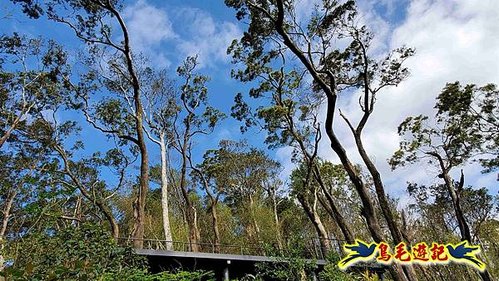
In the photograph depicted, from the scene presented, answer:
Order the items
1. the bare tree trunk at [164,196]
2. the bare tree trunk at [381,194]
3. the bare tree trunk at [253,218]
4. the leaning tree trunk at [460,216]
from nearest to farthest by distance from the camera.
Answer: the bare tree trunk at [381,194]
the leaning tree trunk at [460,216]
the bare tree trunk at [164,196]
the bare tree trunk at [253,218]

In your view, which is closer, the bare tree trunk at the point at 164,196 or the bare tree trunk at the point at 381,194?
the bare tree trunk at the point at 381,194

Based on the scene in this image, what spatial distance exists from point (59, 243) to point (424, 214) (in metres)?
20.1

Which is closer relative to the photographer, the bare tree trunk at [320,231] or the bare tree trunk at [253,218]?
the bare tree trunk at [320,231]

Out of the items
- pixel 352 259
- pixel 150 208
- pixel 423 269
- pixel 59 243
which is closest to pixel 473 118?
pixel 423 269

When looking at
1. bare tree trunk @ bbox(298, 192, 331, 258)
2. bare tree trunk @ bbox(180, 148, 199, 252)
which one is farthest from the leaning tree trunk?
bare tree trunk @ bbox(180, 148, 199, 252)

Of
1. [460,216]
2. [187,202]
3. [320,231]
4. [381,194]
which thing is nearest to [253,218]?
[187,202]

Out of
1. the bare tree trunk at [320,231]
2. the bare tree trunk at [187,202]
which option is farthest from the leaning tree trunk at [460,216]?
the bare tree trunk at [187,202]

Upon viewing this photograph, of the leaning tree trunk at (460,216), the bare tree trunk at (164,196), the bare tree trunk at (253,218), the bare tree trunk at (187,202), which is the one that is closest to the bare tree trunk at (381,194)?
the leaning tree trunk at (460,216)

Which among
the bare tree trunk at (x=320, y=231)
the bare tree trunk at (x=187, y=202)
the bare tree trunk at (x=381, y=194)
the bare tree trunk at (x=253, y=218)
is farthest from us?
the bare tree trunk at (x=253, y=218)

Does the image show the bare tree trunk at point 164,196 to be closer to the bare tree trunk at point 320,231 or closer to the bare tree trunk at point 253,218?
the bare tree trunk at point 320,231

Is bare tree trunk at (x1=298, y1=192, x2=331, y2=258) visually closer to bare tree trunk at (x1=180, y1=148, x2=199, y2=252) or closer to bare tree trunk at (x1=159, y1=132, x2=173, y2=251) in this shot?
bare tree trunk at (x1=180, y1=148, x2=199, y2=252)

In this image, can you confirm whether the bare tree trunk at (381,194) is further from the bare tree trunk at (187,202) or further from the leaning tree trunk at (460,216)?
the bare tree trunk at (187,202)

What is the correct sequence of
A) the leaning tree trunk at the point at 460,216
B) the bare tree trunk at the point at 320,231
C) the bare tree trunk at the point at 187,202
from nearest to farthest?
1. the leaning tree trunk at the point at 460,216
2. the bare tree trunk at the point at 320,231
3. the bare tree trunk at the point at 187,202

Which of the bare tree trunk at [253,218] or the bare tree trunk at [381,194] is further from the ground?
the bare tree trunk at [253,218]
